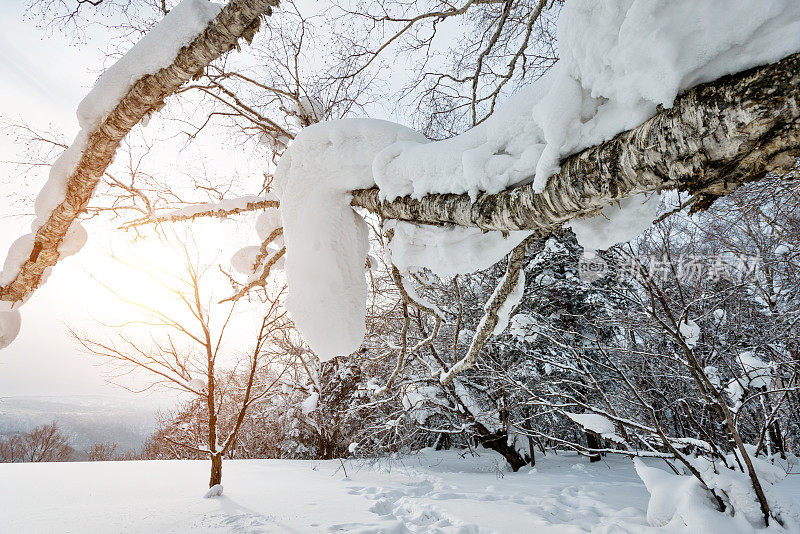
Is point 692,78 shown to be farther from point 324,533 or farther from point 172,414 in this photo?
point 172,414

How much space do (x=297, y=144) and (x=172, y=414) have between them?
24.7 meters

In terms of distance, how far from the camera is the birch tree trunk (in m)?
0.66

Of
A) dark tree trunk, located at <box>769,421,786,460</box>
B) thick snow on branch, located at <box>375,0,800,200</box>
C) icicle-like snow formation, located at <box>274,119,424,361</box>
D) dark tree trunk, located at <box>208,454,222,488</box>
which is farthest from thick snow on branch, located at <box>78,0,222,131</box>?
dark tree trunk, located at <box>769,421,786,460</box>

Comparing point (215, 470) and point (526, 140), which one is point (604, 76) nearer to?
point (526, 140)

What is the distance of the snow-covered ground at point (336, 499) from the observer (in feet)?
13.9

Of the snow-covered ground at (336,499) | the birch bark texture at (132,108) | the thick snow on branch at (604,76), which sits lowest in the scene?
the snow-covered ground at (336,499)

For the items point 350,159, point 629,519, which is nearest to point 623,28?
point 350,159

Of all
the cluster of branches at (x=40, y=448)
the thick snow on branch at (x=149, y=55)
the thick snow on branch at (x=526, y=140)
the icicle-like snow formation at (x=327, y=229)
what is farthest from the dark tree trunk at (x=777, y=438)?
the cluster of branches at (x=40, y=448)

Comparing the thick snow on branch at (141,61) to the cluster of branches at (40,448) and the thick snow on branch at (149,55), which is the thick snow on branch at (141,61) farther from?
the cluster of branches at (40,448)

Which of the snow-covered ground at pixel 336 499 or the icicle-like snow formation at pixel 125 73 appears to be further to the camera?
the snow-covered ground at pixel 336 499

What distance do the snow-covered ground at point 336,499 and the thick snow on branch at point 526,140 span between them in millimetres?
3666

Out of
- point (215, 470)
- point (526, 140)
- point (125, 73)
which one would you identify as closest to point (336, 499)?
point (215, 470)

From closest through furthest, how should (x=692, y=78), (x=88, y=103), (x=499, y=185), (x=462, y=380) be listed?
(x=692, y=78)
(x=499, y=185)
(x=88, y=103)
(x=462, y=380)

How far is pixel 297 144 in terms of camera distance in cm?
186
